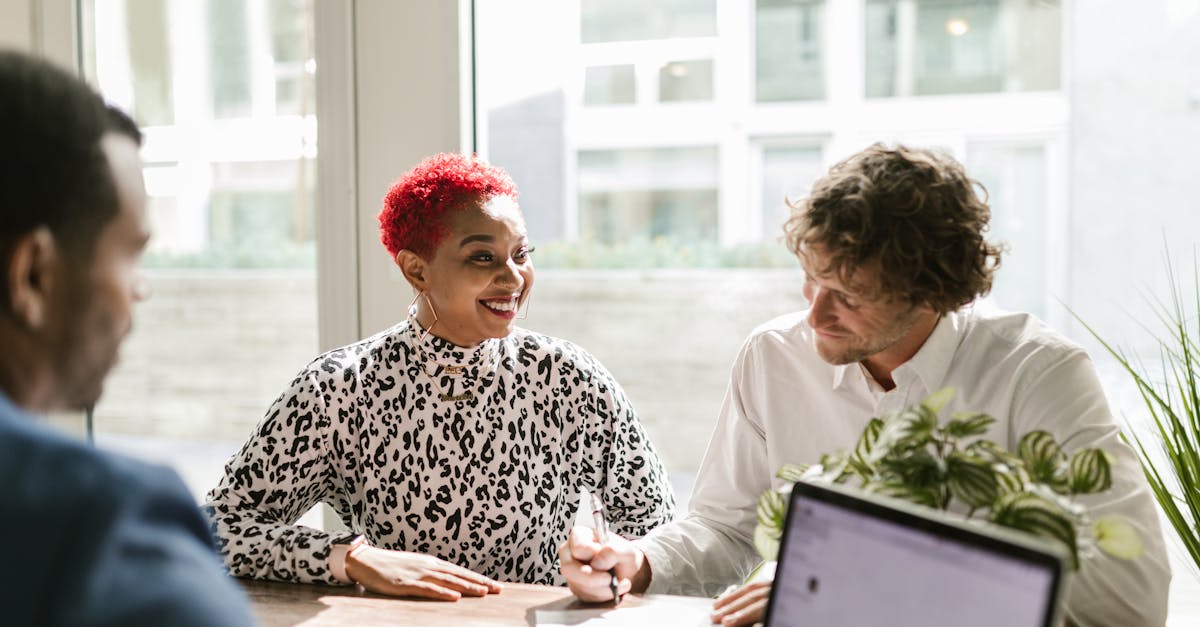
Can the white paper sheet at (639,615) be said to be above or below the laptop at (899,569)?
below

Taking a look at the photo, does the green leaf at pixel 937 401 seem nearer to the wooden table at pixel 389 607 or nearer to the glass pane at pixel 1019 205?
the wooden table at pixel 389 607

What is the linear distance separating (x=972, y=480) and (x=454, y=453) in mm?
1126

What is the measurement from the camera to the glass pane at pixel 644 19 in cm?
247

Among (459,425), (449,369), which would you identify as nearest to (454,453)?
(459,425)

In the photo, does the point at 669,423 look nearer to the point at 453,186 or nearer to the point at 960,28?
the point at 453,186

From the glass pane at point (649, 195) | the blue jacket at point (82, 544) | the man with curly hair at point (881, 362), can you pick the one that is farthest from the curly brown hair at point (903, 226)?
the blue jacket at point (82, 544)

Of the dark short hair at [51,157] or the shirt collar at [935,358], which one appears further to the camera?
the shirt collar at [935,358]

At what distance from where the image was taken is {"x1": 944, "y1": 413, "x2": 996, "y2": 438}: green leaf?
976 mm

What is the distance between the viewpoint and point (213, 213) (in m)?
2.92

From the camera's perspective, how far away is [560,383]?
1971 mm

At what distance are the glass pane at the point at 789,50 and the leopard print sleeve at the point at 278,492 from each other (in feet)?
4.22

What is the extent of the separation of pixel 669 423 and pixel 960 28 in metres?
1.17

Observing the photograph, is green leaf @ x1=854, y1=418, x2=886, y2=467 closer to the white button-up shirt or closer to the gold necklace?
the white button-up shirt

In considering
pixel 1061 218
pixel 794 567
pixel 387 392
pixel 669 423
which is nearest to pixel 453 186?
pixel 387 392
